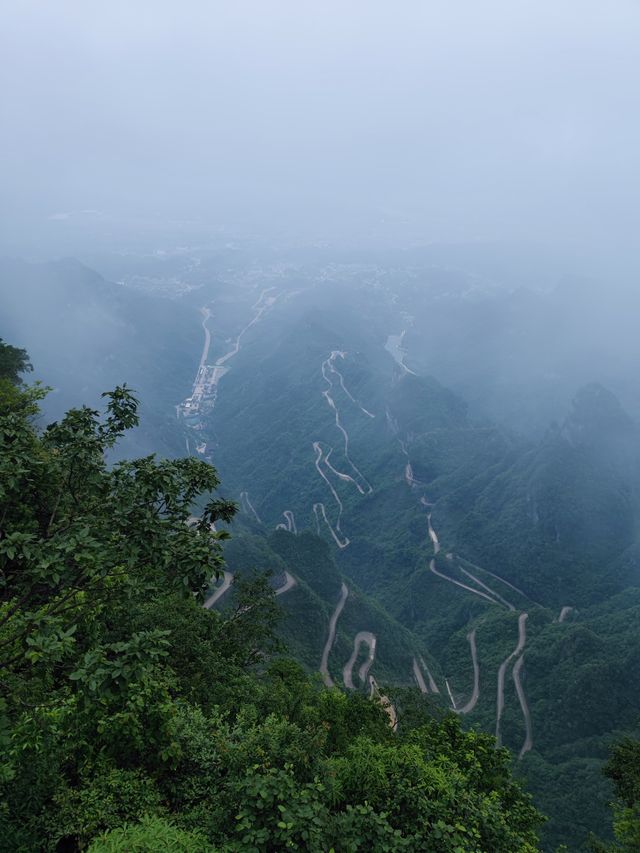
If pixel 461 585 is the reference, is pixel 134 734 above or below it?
above

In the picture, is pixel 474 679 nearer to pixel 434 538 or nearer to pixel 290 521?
pixel 434 538

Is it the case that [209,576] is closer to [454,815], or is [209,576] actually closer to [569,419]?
[454,815]

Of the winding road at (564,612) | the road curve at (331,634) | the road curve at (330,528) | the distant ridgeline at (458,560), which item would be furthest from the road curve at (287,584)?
the winding road at (564,612)

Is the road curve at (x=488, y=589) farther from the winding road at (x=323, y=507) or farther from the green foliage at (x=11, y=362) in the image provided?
the green foliage at (x=11, y=362)

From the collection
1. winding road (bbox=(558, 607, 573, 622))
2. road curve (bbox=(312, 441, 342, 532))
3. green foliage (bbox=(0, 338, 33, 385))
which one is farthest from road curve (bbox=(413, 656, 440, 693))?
green foliage (bbox=(0, 338, 33, 385))

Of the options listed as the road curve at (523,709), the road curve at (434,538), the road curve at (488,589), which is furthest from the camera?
the road curve at (434,538)

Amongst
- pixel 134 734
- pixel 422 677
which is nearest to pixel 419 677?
pixel 422 677
